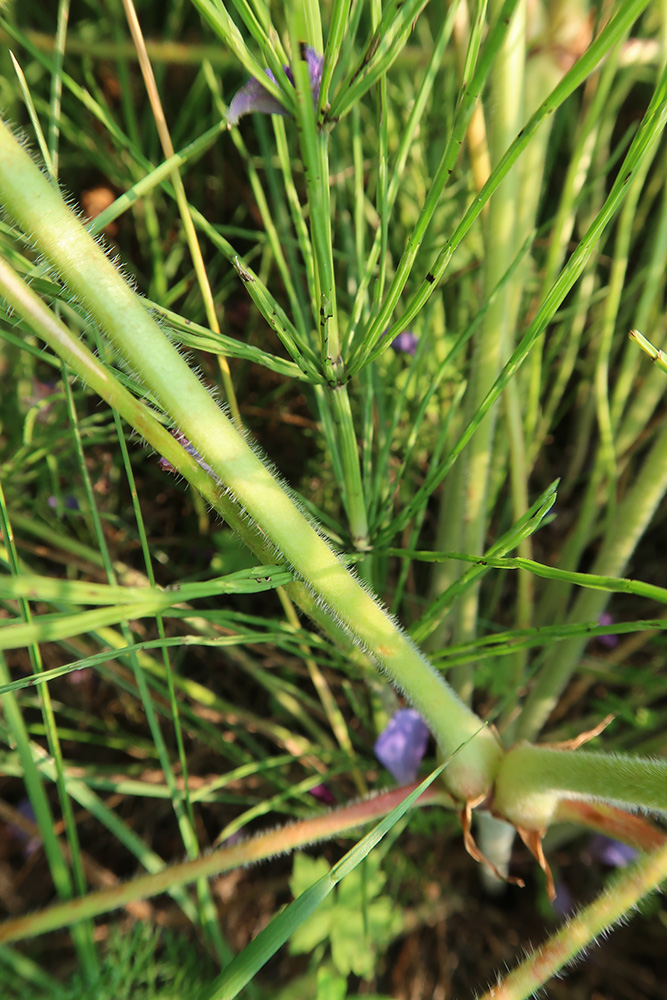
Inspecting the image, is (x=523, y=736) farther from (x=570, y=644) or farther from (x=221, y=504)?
(x=221, y=504)

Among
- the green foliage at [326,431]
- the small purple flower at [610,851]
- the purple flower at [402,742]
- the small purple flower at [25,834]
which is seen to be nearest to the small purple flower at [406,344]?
the green foliage at [326,431]

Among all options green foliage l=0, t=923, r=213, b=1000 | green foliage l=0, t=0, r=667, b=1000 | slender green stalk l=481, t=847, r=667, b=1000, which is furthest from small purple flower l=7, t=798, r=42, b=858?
slender green stalk l=481, t=847, r=667, b=1000

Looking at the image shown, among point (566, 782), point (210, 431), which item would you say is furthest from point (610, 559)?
point (210, 431)

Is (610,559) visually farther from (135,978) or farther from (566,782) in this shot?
(135,978)

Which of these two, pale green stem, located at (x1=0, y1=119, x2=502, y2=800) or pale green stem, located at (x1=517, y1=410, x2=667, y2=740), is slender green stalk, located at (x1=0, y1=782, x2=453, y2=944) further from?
pale green stem, located at (x1=517, y1=410, x2=667, y2=740)

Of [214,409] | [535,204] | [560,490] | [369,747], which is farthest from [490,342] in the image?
[369,747]
